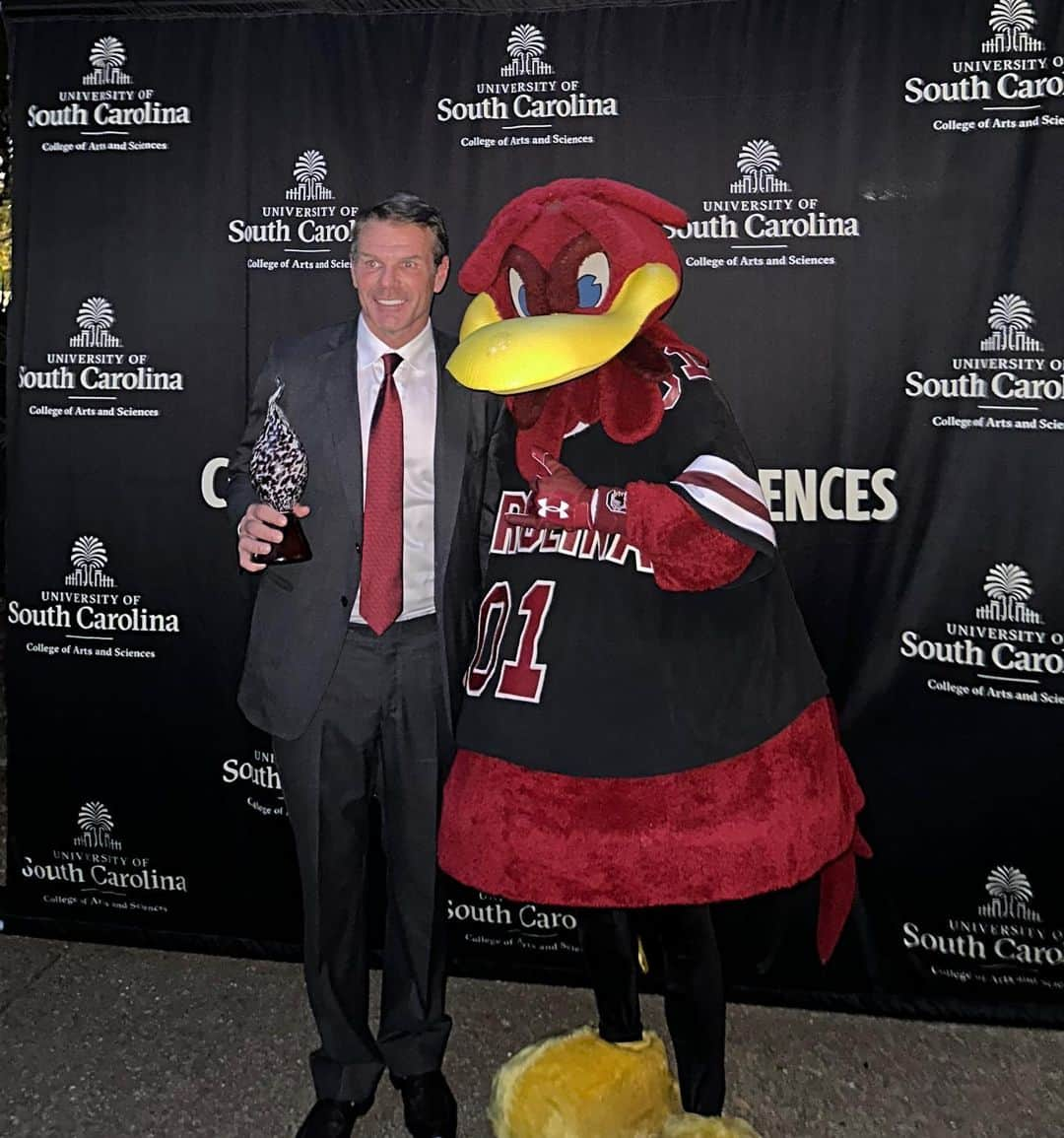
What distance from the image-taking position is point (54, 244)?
3.22m

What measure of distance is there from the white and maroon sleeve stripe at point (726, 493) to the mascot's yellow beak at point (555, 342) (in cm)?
25

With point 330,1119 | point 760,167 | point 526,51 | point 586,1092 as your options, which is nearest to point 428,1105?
point 330,1119

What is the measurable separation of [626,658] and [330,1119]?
118cm

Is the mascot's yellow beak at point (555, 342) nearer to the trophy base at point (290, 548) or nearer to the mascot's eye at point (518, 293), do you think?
the mascot's eye at point (518, 293)

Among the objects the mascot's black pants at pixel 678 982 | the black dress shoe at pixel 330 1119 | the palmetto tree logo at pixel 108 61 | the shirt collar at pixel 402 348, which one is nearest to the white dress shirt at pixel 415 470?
the shirt collar at pixel 402 348

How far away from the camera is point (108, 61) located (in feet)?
10.3

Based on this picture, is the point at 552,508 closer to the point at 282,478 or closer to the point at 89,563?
the point at 282,478

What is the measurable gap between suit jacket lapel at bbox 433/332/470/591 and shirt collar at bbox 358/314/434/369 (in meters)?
0.11

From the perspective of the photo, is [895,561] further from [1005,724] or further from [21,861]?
[21,861]

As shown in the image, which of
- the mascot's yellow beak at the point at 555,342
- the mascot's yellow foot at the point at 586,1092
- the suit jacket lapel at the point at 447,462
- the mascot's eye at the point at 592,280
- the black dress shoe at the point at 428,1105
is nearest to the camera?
the mascot's yellow beak at the point at 555,342

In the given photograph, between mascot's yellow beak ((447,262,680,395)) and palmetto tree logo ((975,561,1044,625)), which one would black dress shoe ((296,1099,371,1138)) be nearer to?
mascot's yellow beak ((447,262,680,395))

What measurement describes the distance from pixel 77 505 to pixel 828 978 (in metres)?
2.49

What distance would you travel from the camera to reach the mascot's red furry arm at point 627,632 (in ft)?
6.54

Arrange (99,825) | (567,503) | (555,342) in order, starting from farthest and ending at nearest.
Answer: (99,825) < (567,503) < (555,342)
